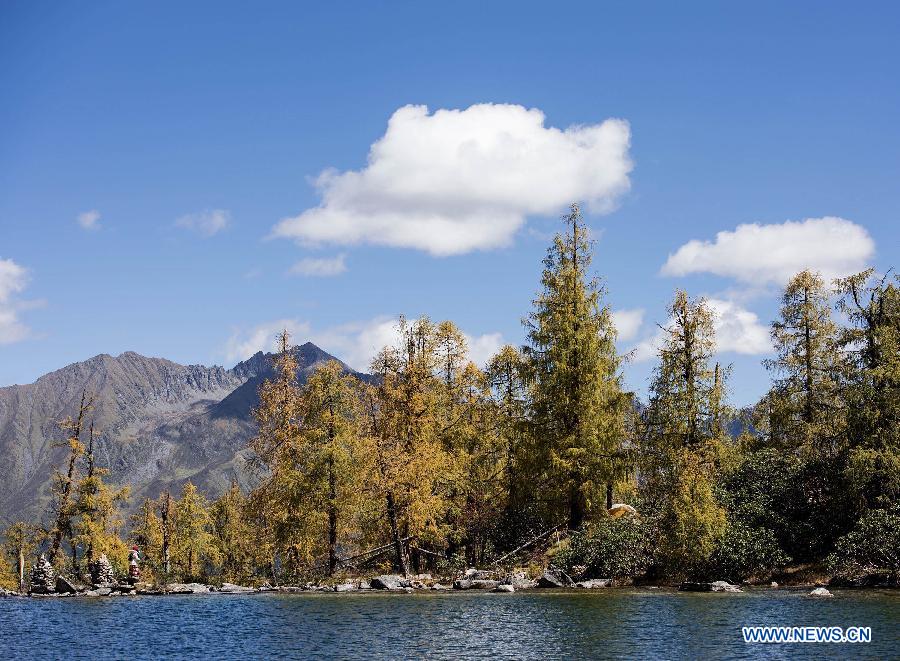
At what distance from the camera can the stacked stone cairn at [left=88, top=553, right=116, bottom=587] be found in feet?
189

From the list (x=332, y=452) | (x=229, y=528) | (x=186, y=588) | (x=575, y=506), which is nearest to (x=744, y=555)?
(x=575, y=506)

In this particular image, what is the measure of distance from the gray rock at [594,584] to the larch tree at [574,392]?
6291mm

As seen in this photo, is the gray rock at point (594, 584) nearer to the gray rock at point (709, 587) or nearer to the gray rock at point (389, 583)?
the gray rock at point (709, 587)

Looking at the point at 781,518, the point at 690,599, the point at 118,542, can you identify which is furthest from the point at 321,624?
the point at 118,542

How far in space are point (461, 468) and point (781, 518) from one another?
70.9 ft

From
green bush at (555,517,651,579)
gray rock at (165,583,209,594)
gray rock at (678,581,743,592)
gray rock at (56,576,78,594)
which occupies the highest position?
green bush at (555,517,651,579)

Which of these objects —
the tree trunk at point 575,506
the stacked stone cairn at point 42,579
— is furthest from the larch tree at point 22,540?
the tree trunk at point 575,506

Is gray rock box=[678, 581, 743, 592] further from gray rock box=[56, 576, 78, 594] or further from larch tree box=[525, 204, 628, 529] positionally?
gray rock box=[56, 576, 78, 594]

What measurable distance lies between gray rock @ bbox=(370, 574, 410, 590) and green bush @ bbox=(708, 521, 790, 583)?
59.5ft

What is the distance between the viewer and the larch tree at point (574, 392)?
53406 millimetres

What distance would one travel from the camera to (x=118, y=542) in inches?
2539

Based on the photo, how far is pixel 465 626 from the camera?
30.9 meters

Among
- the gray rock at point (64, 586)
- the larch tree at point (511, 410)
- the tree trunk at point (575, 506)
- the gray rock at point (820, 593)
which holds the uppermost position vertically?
the larch tree at point (511, 410)

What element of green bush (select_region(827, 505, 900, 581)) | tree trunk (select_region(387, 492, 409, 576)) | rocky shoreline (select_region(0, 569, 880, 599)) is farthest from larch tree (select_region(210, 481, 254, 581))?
green bush (select_region(827, 505, 900, 581))
